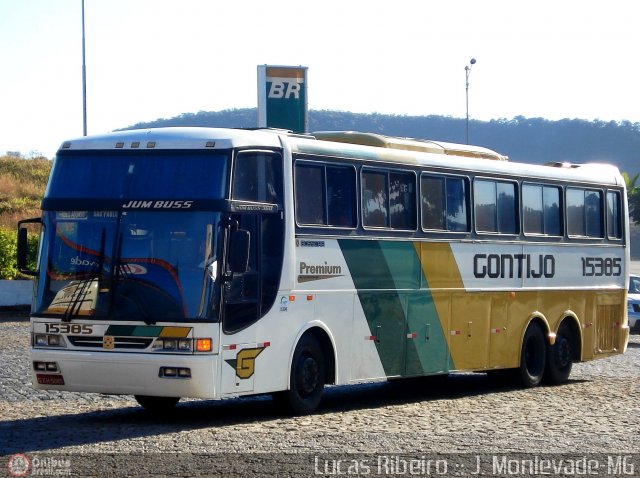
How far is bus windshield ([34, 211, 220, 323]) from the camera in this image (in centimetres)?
1363

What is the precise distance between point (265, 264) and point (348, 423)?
204 centimetres

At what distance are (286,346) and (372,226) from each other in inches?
98.2

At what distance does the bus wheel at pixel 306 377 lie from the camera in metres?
14.9

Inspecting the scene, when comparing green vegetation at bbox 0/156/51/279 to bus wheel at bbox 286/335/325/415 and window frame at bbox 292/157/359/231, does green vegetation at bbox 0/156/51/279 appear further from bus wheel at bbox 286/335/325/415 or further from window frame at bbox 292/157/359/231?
bus wheel at bbox 286/335/325/415

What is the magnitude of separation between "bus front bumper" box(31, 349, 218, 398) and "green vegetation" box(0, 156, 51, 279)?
2465 cm

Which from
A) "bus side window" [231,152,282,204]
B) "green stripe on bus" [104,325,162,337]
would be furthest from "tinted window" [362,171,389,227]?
"green stripe on bus" [104,325,162,337]

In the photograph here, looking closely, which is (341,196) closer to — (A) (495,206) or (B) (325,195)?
(B) (325,195)

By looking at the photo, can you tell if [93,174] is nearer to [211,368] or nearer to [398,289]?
[211,368]

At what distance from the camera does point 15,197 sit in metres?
66.6

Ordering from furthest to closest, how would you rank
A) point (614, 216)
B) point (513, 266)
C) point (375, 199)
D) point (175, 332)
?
point (614, 216)
point (513, 266)
point (375, 199)
point (175, 332)

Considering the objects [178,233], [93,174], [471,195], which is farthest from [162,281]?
[471,195]

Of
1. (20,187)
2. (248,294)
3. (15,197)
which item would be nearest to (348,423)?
(248,294)

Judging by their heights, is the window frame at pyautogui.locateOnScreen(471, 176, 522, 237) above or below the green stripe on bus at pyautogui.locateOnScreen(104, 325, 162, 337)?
above

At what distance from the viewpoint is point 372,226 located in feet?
53.9
